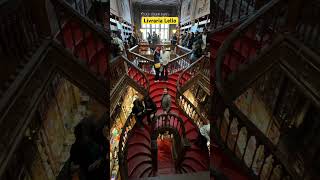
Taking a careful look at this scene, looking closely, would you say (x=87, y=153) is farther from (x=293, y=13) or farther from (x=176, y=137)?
(x=293, y=13)

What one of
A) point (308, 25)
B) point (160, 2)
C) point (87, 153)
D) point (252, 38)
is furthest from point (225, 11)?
point (160, 2)

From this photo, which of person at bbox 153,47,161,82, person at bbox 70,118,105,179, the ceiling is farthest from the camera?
the ceiling

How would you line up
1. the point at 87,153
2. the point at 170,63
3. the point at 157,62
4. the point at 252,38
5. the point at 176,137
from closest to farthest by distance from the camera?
the point at 87,153 → the point at 176,137 → the point at 252,38 → the point at 157,62 → the point at 170,63

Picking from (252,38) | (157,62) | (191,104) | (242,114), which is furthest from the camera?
(157,62)

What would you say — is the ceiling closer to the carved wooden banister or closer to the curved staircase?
the curved staircase

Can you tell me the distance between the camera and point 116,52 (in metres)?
3.77

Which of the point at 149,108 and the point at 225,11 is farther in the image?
the point at 149,108

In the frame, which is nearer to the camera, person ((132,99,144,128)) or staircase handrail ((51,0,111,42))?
staircase handrail ((51,0,111,42))

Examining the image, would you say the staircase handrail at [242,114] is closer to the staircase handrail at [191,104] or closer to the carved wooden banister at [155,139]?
the carved wooden banister at [155,139]

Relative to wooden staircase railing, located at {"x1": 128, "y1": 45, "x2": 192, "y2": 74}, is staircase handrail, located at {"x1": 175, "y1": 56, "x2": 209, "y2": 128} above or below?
below

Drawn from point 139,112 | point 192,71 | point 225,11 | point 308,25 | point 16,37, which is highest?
point 225,11

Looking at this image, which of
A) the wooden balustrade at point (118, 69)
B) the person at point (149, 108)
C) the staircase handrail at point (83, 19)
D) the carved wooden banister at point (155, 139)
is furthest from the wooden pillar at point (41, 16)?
the person at point (149, 108)

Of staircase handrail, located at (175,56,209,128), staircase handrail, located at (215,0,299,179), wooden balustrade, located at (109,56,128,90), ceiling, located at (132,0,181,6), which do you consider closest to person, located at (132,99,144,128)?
wooden balustrade, located at (109,56,128,90)

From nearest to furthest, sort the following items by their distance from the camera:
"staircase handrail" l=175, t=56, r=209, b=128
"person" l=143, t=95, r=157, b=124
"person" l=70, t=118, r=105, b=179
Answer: "person" l=70, t=118, r=105, b=179, "person" l=143, t=95, r=157, b=124, "staircase handrail" l=175, t=56, r=209, b=128
